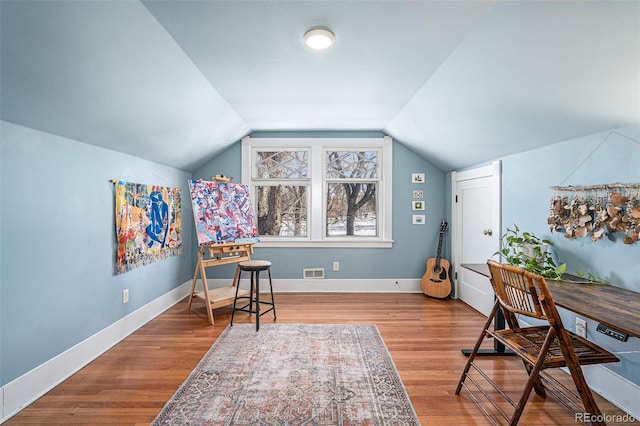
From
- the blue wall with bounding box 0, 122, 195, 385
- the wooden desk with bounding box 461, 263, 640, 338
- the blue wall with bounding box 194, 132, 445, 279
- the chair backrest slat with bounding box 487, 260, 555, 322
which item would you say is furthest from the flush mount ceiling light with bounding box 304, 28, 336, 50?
the blue wall with bounding box 194, 132, 445, 279

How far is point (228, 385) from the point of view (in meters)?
2.02

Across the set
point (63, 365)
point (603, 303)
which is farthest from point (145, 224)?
point (603, 303)

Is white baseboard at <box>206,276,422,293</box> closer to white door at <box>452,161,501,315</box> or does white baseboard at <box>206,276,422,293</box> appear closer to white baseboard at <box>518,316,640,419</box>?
white door at <box>452,161,501,315</box>

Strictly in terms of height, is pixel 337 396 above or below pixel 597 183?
below

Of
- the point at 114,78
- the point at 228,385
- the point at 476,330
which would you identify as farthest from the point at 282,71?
the point at 476,330

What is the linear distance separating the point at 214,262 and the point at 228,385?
1.51m

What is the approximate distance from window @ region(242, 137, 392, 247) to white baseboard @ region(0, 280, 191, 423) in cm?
181

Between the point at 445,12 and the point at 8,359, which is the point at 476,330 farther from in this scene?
the point at 8,359

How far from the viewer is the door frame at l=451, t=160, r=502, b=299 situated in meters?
3.07

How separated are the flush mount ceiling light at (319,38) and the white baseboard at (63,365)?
8.93ft

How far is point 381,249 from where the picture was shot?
13.8ft

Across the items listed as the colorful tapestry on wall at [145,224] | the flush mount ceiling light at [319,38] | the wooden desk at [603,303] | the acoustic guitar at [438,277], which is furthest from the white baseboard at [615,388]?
the colorful tapestry on wall at [145,224]

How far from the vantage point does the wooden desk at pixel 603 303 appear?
133 cm

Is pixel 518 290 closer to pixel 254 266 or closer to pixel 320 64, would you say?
pixel 320 64
